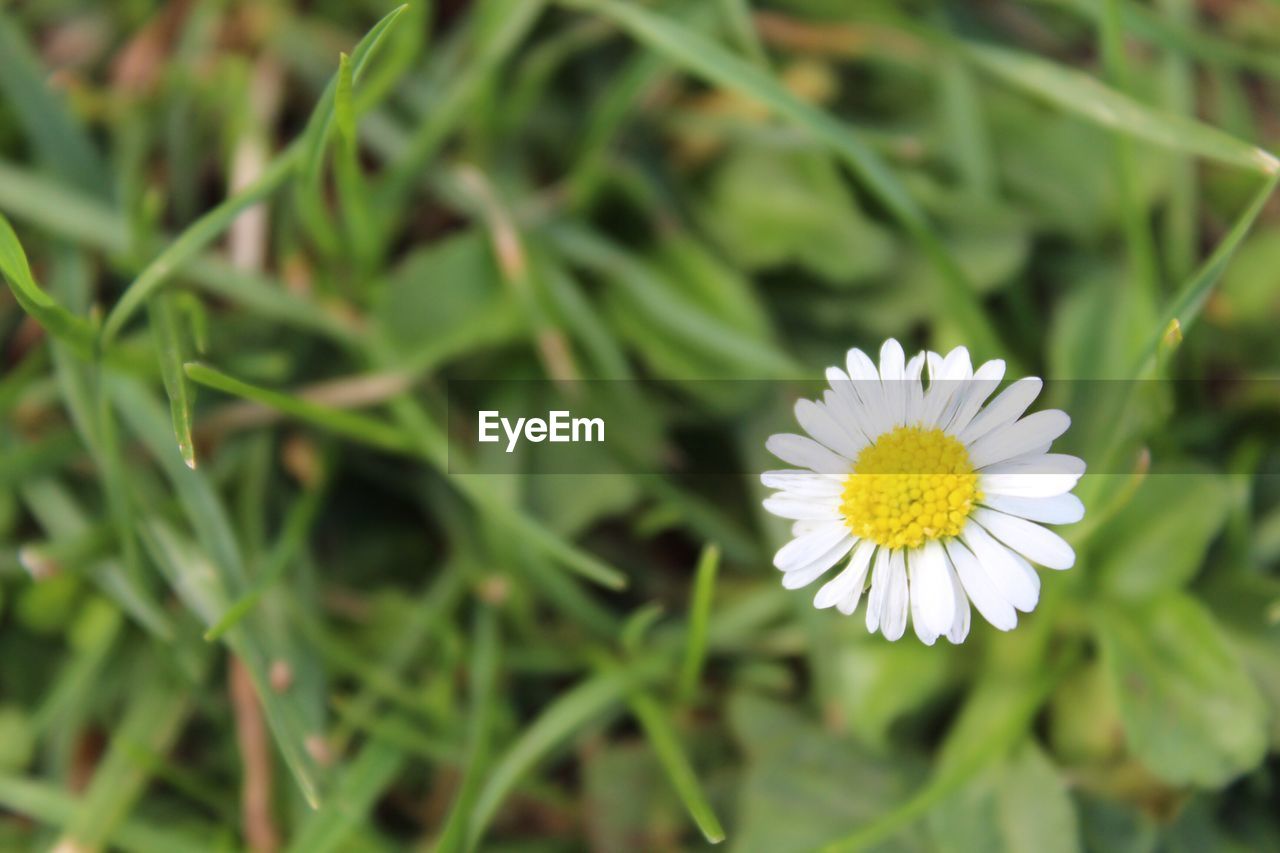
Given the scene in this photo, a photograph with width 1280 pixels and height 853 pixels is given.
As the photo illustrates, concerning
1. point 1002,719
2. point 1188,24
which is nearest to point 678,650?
point 1002,719

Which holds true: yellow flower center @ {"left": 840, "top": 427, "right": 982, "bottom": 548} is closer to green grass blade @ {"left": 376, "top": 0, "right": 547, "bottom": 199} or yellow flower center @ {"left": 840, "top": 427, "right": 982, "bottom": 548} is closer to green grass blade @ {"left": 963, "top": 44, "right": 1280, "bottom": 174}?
green grass blade @ {"left": 963, "top": 44, "right": 1280, "bottom": 174}

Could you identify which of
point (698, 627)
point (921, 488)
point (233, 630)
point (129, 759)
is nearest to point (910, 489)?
point (921, 488)

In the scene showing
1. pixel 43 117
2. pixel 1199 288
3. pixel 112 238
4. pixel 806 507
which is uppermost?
pixel 43 117

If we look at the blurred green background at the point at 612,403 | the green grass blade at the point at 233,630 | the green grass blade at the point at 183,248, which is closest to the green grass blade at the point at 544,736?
the blurred green background at the point at 612,403

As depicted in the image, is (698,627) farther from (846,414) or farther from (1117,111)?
(1117,111)

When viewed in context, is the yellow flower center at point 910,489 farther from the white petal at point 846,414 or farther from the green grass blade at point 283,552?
the green grass blade at point 283,552

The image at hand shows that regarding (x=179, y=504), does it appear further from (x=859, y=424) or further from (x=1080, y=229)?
(x=1080, y=229)

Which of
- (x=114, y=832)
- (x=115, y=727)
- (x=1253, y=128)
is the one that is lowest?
(x=114, y=832)
